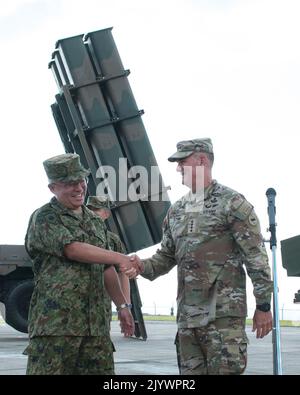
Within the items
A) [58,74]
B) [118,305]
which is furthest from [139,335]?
[118,305]

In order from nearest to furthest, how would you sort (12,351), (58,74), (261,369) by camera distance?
(261,369), (12,351), (58,74)

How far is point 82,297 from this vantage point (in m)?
3.89

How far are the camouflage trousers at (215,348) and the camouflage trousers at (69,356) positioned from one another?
39 centimetres

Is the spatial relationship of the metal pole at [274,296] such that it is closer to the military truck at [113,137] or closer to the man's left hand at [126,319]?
the man's left hand at [126,319]

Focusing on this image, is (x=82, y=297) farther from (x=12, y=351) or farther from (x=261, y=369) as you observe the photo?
(x=12, y=351)

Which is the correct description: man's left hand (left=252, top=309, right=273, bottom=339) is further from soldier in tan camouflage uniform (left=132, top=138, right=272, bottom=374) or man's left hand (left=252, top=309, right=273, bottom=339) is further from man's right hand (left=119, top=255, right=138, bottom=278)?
man's right hand (left=119, top=255, right=138, bottom=278)

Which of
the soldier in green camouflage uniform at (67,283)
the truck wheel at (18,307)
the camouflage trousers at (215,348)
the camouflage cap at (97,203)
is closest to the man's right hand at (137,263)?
the soldier in green camouflage uniform at (67,283)

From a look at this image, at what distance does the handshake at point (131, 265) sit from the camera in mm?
3982

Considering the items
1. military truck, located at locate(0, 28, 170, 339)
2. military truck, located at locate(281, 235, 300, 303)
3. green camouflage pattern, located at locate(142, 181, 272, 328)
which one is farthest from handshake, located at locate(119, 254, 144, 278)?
military truck, located at locate(0, 28, 170, 339)

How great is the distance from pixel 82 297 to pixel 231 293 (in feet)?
2.43

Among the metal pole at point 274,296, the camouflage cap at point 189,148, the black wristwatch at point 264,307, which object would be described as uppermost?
the camouflage cap at point 189,148

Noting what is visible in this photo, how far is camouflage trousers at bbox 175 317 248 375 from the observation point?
12.8 ft

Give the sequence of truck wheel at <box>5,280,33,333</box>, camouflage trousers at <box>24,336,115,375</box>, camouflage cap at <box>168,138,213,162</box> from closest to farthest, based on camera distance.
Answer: camouflage trousers at <box>24,336,115,375</box> < camouflage cap at <box>168,138,213,162</box> < truck wheel at <box>5,280,33,333</box>

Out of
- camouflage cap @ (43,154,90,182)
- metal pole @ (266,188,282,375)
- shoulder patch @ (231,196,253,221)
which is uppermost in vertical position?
camouflage cap @ (43,154,90,182)
